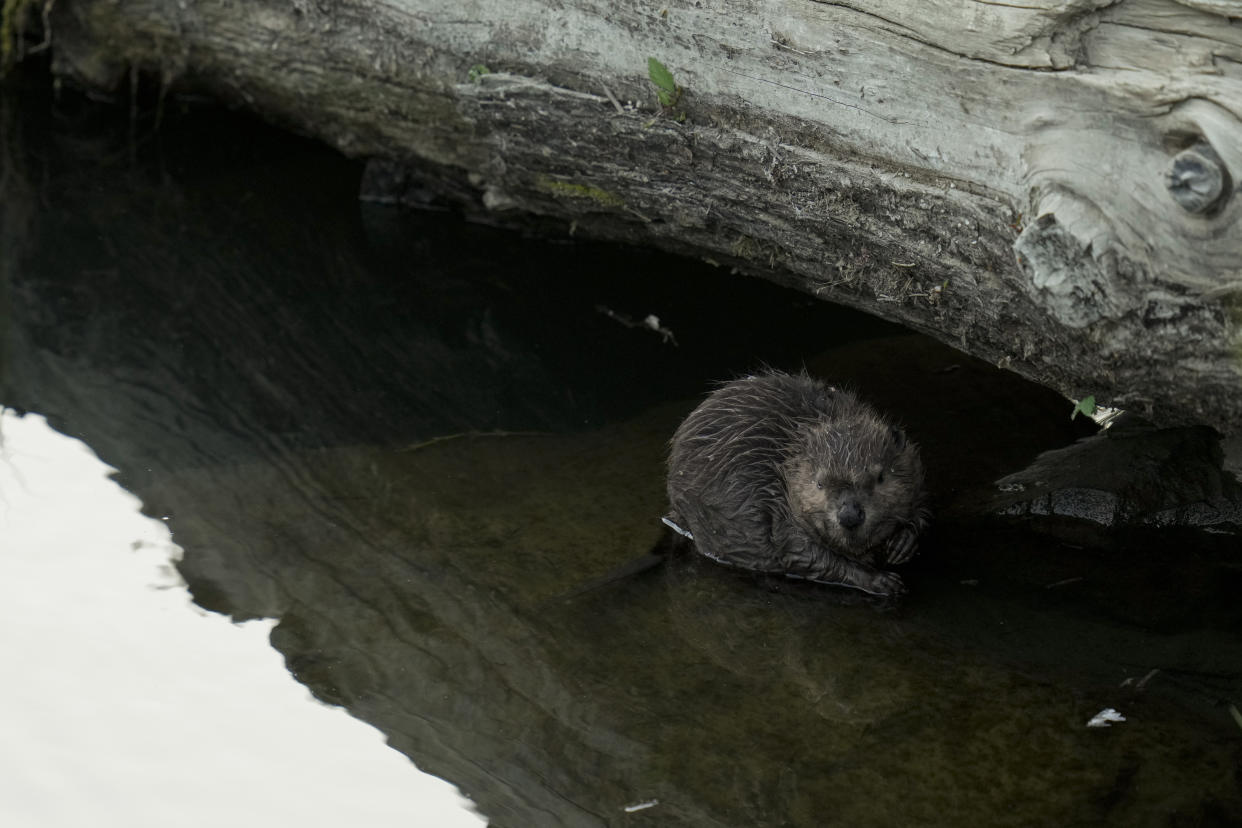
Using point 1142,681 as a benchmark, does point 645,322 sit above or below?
above

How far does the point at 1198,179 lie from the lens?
3.68 meters

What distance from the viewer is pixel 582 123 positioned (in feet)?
18.9

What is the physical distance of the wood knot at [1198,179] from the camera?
12.0ft

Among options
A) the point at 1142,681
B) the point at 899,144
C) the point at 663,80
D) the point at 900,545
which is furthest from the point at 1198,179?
the point at 663,80

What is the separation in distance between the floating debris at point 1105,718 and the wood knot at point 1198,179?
1.60 metres

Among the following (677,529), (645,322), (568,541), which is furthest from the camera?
(645,322)

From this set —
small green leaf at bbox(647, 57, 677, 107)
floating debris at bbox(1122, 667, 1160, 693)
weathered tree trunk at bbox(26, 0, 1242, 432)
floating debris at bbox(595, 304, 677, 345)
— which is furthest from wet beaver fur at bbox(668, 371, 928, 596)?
floating debris at bbox(595, 304, 677, 345)

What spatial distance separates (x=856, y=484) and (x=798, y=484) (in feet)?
0.89

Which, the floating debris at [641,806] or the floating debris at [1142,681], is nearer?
the floating debris at [641,806]

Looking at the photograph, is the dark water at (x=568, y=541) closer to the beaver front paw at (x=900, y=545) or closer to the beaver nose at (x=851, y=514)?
the beaver front paw at (x=900, y=545)

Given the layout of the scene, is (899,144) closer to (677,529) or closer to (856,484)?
(856,484)

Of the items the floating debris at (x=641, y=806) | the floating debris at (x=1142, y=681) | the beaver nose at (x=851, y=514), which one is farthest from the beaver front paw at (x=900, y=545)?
the floating debris at (x=641, y=806)

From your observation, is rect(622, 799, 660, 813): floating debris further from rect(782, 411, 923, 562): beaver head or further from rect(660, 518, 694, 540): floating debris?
rect(660, 518, 694, 540): floating debris

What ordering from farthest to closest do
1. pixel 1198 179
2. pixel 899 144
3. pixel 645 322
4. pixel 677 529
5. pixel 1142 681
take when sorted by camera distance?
1. pixel 645 322
2. pixel 677 529
3. pixel 899 144
4. pixel 1142 681
5. pixel 1198 179
